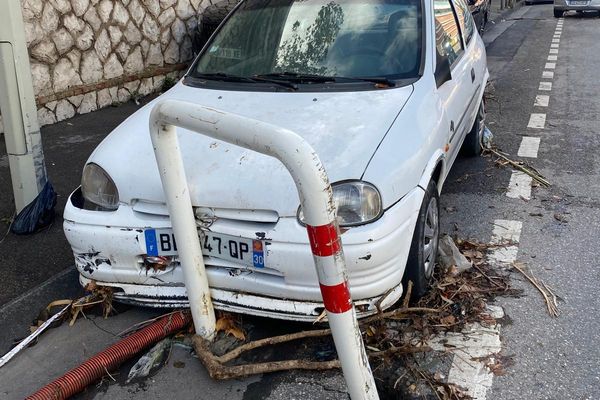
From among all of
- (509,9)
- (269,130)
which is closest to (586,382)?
(269,130)

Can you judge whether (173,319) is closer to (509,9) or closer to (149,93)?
(149,93)

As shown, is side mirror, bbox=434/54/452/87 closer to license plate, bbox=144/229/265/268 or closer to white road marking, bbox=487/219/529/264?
white road marking, bbox=487/219/529/264

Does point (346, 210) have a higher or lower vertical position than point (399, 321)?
higher

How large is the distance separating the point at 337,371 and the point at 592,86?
7.74 m

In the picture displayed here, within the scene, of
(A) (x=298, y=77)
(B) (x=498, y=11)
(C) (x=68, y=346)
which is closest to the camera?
(C) (x=68, y=346)

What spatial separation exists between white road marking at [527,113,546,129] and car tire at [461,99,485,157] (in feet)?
4.30

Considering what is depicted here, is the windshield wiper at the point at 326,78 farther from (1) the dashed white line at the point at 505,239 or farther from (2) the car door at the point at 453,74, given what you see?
(1) the dashed white line at the point at 505,239

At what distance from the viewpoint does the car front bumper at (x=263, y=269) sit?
2.92 m

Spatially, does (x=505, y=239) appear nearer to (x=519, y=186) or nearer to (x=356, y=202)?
(x=519, y=186)

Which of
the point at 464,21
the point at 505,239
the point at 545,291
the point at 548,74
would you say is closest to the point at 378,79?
the point at 505,239

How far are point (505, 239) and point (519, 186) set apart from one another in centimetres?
115

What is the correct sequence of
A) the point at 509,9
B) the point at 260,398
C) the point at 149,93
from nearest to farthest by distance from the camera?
1. the point at 260,398
2. the point at 149,93
3. the point at 509,9

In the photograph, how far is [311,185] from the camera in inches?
86.5

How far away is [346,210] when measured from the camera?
2.95 metres
